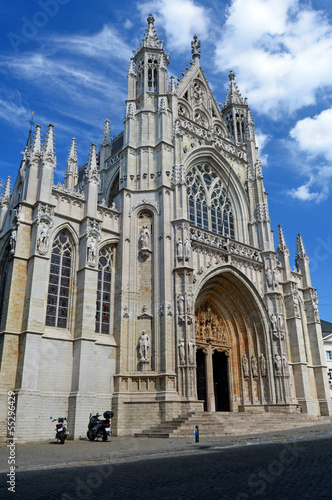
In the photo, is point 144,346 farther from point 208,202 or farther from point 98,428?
point 208,202

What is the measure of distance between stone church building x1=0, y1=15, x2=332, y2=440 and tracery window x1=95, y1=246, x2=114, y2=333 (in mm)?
59

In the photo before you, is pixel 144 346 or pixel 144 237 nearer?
pixel 144 346

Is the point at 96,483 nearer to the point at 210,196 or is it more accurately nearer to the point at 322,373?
the point at 210,196

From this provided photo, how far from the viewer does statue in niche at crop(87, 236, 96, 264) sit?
20.9 m

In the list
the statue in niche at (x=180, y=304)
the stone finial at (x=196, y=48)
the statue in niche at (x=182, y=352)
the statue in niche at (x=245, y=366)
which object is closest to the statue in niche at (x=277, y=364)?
the statue in niche at (x=245, y=366)

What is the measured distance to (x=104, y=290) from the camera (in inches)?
877

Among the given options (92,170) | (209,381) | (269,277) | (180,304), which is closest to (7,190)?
(92,170)

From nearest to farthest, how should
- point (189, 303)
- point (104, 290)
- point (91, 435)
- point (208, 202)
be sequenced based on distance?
point (91, 435)
point (189, 303)
point (104, 290)
point (208, 202)

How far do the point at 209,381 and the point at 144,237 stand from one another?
9387 millimetres

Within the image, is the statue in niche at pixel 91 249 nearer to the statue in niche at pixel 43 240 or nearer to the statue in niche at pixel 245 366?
the statue in niche at pixel 43 240

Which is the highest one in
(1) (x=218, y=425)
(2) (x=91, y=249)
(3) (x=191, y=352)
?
(2) (x=91, y=249)

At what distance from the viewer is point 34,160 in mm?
20938

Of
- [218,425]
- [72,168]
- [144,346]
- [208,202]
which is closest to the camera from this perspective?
[218,425]

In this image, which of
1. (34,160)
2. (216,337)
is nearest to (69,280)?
(34,160)
